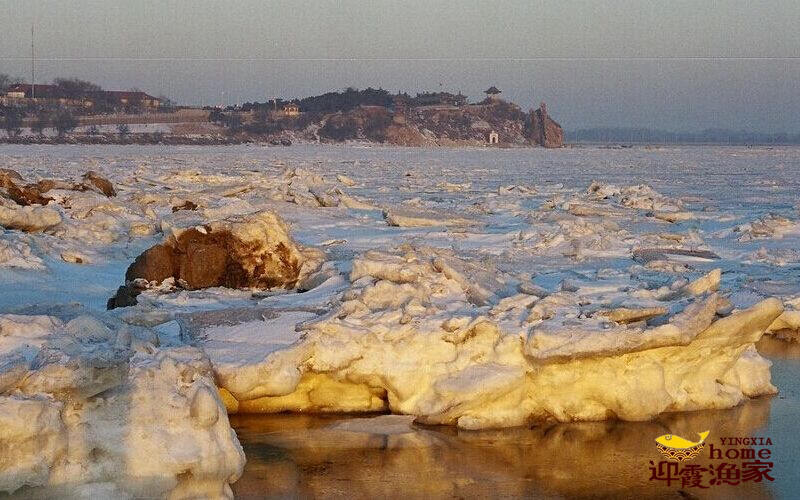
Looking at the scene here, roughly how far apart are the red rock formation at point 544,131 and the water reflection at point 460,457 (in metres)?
119

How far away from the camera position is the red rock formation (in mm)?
124938

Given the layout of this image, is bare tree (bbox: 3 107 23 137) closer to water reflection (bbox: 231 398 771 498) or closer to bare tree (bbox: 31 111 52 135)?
bare tree (bbox: 31 111 52 135)

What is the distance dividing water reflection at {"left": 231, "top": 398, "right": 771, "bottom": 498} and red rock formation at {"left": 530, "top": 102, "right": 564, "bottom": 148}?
11879 cm

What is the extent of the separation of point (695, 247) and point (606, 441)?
6.98 meters

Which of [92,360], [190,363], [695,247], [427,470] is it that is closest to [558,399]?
[427,470]

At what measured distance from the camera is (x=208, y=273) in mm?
8000

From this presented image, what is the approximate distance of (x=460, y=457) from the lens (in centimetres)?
531

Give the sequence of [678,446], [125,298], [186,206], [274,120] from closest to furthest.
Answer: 1. [678,446]
2. [125,298]
3. [186,206]
4. [274,120]

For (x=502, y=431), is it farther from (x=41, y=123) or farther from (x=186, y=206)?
(x=41, y=123)

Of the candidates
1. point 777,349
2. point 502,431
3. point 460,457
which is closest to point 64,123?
point 777,349

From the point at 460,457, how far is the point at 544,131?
12501 cm

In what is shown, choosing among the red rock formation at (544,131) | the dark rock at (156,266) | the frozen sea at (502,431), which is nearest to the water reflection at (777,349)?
the frozen sea at (502,431)

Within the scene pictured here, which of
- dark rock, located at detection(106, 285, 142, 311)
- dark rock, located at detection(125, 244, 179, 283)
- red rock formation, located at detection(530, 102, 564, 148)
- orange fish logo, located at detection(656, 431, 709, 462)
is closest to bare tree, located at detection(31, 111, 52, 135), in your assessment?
red rock formation, located at detection(530, 102, 564, 148)

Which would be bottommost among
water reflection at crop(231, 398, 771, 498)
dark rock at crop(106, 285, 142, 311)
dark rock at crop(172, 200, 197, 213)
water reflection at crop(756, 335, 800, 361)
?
water reflection at crop(231, 398, 771, 498)
